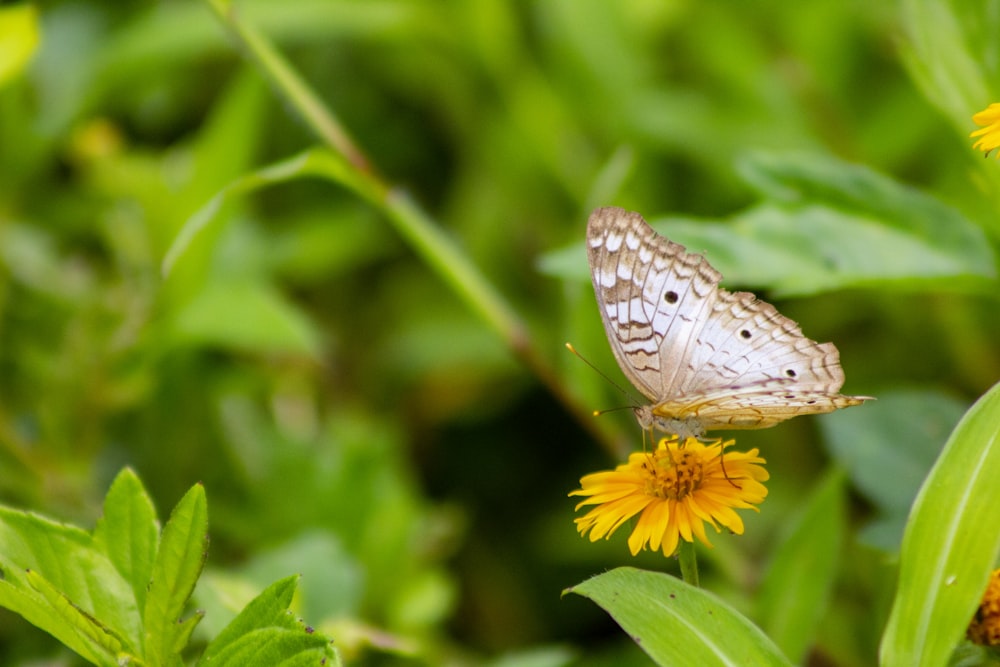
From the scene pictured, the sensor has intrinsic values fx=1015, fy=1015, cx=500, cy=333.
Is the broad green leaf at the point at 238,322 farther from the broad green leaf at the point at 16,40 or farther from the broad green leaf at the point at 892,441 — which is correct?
the broad green leaf at the point at 892,441

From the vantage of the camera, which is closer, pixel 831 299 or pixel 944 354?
pixel 944 354

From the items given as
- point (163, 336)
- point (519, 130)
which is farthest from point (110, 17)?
point (163, 336)

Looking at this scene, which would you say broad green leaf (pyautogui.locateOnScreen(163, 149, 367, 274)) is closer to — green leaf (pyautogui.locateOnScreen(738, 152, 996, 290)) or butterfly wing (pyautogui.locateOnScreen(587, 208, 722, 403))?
butterfly wing (pyautogui.locateOnScreen(587, 208, 722, 403))

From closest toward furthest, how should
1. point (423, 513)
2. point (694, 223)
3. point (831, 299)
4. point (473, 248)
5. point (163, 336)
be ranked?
point (694, 223), point (163, 336), point (423, 513), point (831, 299), point (473, 248)

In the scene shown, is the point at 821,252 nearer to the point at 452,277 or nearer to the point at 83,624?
the point at 452,277

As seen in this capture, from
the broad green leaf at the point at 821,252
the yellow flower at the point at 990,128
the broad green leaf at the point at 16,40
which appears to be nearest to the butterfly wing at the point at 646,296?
the broad green leaf at the point at 821,252

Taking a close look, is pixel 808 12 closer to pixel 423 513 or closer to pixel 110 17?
pixel 423 513

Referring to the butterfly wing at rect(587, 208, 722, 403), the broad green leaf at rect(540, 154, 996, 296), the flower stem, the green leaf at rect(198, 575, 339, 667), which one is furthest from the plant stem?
the green leaf at rect(198, 575, 339, 667)
